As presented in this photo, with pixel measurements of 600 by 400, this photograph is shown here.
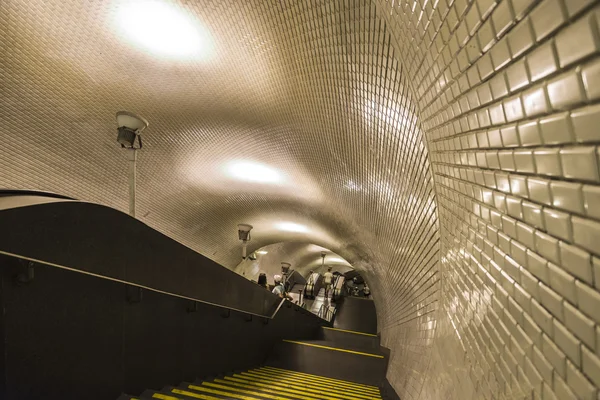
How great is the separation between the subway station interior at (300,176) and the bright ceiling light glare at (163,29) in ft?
0.08

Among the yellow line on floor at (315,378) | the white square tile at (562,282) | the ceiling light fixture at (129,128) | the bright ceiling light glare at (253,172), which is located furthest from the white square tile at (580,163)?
the bright ceiling light glare at (253,172)

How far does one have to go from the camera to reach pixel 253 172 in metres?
7.44

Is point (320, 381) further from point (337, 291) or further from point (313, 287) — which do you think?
point (313, 287)

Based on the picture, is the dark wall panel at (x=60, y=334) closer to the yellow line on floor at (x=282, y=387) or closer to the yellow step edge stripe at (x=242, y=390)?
the yellow step edge stripe at (x=242, y=390)

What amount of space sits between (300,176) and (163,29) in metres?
3.68

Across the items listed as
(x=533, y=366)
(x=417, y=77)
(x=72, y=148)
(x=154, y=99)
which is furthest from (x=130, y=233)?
(x=72, y=148)

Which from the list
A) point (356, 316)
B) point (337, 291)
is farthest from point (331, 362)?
point (356, 316)

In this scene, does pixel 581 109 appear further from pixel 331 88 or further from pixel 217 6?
pixel 217 6

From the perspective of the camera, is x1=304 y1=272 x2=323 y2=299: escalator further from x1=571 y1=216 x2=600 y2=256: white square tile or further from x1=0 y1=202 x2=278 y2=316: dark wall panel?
x1=571 y1=216 x2=600 y2=256: white square tile

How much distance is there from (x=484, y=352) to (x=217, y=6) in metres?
3.47

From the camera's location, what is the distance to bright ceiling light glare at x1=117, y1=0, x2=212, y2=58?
3.54 m

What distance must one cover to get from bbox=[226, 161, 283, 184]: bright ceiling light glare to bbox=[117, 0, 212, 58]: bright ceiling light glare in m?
3.04

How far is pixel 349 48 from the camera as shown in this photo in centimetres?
310

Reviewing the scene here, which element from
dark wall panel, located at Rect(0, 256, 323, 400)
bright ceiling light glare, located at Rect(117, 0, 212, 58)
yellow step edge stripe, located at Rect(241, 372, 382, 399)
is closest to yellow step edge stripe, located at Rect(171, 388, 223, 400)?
dark wall panel, located at Rect(0, 256, 323, 400)
